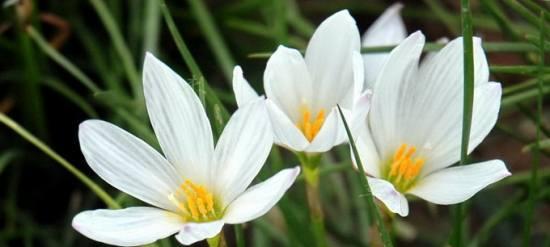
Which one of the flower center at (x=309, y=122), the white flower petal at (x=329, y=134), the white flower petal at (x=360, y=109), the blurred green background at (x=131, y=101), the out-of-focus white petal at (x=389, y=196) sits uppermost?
the white flower petal at (x=360, y=109)

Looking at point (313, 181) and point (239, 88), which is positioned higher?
point (239, 88)

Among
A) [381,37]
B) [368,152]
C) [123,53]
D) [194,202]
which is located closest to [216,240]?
[194,202]

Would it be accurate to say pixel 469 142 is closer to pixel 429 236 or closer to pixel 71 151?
pixel 429 236

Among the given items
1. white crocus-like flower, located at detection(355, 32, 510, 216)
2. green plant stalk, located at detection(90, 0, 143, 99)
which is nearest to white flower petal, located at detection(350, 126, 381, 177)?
white crocus-like flower, located at detection(355, 32, 510, 216)

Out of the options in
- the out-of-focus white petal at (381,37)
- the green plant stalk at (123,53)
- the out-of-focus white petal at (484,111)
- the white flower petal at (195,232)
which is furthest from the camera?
the green plant stalk at (123,53)

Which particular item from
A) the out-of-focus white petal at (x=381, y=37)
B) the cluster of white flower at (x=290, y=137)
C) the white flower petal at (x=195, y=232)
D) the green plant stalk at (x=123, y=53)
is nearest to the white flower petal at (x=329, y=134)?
the cluster of white flower at (x=290, y=137)

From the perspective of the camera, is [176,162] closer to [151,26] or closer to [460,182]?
[460,182]

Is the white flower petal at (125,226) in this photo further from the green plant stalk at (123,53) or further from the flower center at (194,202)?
the green plant stalk at (123,53)

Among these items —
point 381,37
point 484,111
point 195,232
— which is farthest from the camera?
point 381,37
